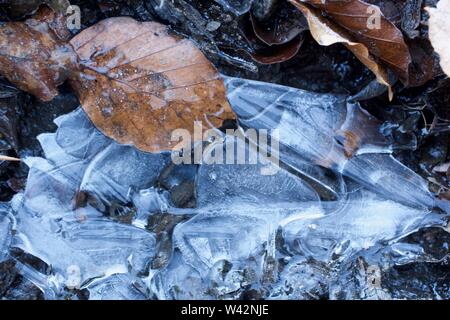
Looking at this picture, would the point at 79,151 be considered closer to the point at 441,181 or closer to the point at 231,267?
the point at 231,267

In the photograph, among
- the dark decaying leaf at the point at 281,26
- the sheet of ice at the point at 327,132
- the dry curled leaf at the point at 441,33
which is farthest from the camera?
the sheet of ice at the point at 327,132

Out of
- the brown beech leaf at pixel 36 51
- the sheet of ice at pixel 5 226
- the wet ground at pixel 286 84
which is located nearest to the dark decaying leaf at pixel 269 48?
the wet ground at pixel 286 84

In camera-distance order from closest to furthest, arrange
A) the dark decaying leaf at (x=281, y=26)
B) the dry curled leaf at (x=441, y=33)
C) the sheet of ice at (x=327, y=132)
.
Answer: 1. the dry curled leaf at (x=441, y=33)
2. the dark decaying leaf at (x=281, y=26)
3. the sheet of ice at (x=327, y=132)

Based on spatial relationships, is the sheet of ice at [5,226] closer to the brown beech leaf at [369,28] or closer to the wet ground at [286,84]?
the wet ground at [286,84]

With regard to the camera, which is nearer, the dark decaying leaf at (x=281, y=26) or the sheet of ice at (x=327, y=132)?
the dark decaying leaf at (x=281, y=26)

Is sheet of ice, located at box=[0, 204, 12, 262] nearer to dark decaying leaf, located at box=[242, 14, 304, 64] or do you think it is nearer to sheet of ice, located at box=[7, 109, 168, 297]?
sheet of ice, located at box=[7, 109, 168, 297]

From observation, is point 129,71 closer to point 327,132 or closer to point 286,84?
point 286,84

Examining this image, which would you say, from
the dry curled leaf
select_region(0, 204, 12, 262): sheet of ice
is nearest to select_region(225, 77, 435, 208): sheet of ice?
the dry curled leaf
